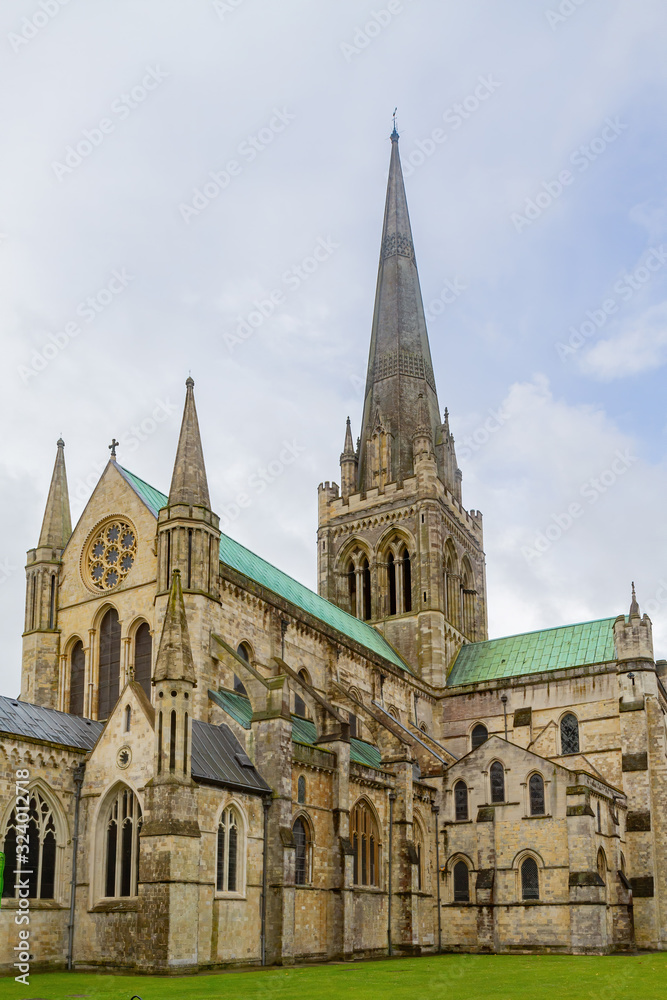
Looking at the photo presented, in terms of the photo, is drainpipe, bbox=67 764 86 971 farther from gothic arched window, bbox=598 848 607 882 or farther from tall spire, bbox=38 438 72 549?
gothic arched window, bbox=598 848 607 882

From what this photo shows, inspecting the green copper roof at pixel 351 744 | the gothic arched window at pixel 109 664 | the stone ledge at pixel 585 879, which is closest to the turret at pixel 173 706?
the green copper roof at pixel 351 744

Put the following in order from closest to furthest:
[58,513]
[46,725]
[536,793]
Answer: [46,725] < [58,513] < [536,793]

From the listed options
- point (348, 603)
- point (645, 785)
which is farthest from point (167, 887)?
point (348, 603)

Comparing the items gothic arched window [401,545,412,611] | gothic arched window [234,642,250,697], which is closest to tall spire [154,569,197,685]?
gothic arched window [234,642,250,697]

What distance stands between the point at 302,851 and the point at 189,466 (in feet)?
44.5

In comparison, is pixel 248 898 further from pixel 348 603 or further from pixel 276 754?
pixel 348 603

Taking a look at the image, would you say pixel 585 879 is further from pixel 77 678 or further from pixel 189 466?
pixel 189 466

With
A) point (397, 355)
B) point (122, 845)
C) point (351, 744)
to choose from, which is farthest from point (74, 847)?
point (397, 355)

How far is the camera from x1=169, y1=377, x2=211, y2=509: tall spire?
3378cm

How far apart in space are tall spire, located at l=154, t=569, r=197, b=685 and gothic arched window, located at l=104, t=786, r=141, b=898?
12.8 ft

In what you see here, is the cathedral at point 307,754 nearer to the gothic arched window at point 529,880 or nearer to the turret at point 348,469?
the gothic arched window at point 529,880

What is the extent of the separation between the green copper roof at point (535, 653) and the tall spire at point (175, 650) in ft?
91.2

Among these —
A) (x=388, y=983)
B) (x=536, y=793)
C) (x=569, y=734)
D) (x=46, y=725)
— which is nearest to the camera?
(x=388, y=983)

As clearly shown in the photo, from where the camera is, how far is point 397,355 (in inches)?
2500
